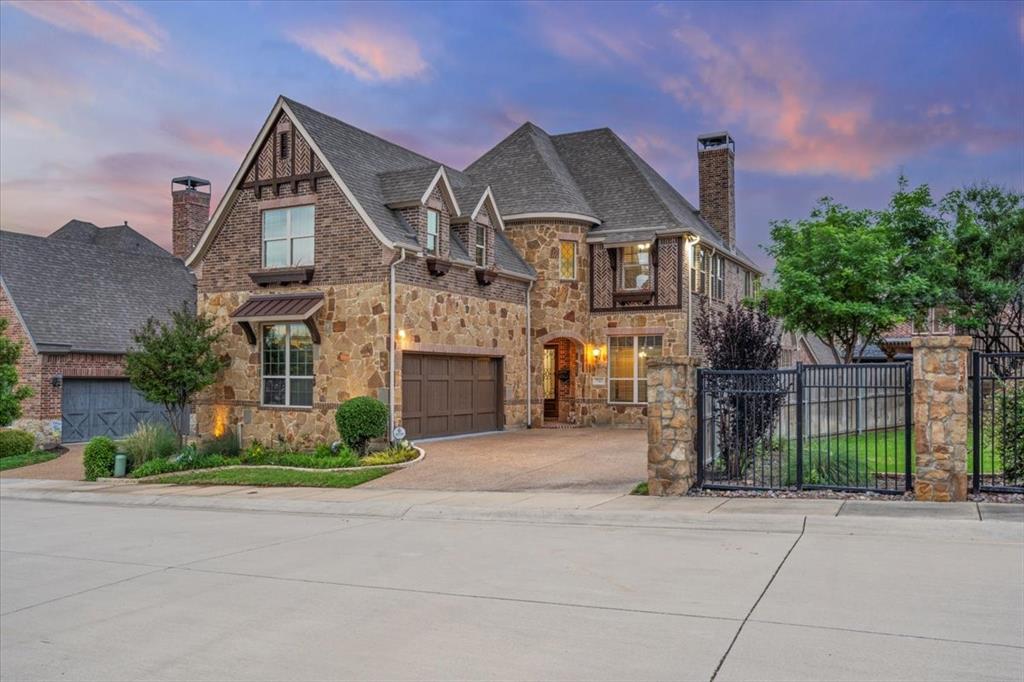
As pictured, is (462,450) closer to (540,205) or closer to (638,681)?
(540,205)

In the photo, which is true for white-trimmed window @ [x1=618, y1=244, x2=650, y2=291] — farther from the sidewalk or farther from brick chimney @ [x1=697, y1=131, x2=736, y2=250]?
the sidewalk

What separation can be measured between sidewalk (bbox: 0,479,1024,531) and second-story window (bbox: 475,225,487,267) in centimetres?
955

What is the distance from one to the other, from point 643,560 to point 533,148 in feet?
74.5

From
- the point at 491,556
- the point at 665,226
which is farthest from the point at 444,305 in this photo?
the point at 491,556

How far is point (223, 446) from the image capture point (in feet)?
71.5

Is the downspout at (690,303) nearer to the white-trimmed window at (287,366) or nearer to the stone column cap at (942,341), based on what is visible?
the white-trimmed window at (287,366)

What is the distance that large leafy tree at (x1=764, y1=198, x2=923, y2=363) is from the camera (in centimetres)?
2420

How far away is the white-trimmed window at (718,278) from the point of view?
29250 millimetres

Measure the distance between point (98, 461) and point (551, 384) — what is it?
1388 centimetres

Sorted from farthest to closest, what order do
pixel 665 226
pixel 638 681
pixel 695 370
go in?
pixel 665 226 → pixel 695 370 → pixel 638 681

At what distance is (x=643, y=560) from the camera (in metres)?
8.80

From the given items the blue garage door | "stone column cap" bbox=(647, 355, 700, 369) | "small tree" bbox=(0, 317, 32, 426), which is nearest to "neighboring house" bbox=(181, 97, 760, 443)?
"small tree" bbox=(0, 317, 32, 426)

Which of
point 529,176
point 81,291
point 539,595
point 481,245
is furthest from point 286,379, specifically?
point 539,595

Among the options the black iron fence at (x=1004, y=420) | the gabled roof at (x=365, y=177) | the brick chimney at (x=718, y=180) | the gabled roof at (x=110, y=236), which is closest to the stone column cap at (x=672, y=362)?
the black iron fence at (x=1004, y=420)
